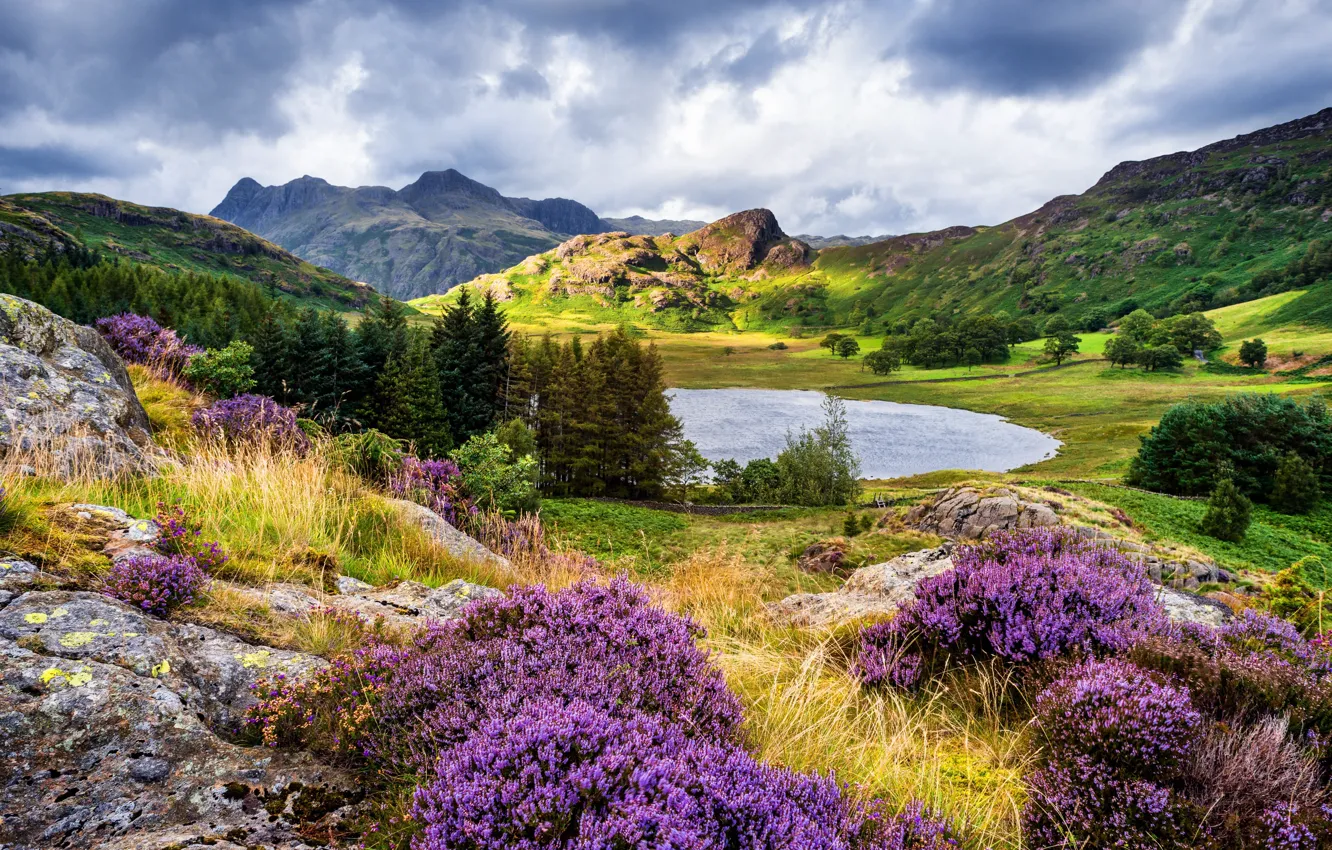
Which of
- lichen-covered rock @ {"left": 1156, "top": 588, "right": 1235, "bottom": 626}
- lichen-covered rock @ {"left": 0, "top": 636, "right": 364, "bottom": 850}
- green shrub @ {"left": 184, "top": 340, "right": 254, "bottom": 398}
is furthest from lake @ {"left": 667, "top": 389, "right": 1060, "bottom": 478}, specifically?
lichen-covered rock @ {"left": 0, "top": 636, "right": 364, "bottom": 850}

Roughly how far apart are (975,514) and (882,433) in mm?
65268

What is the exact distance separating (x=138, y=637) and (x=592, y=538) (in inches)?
929

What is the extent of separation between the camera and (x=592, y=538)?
26.0 metres

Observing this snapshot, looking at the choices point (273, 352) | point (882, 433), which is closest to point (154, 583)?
point (273, 352)

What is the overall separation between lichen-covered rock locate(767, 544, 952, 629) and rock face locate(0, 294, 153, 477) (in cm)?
726

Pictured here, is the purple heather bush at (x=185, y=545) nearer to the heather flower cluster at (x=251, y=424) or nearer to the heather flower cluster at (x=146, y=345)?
the heather flower cluster at (x=251, y=424)

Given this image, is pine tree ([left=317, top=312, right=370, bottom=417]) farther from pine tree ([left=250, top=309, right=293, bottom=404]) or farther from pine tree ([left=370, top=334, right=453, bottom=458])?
pine tree ([left=250, top=309, right=293, bottom=404])

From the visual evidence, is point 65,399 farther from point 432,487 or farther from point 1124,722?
point 1124,722

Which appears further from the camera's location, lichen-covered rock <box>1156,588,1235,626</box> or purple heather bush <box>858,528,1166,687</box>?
lichen-covered rock <box>1156,588,1235,626</box>

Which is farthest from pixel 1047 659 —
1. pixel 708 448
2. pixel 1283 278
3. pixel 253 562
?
pixel 1283 278

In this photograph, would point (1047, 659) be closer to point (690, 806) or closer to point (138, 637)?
point (690, 806)

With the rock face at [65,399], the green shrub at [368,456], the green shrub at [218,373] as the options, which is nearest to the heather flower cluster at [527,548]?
the green shrub at [368,456]

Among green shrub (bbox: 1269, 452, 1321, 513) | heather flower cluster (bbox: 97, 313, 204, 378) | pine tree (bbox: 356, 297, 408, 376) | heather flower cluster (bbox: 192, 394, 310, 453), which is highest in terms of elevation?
pine tree (bbox: 356, 297, 408, 376)

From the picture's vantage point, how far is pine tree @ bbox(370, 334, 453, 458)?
3919 cm
